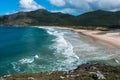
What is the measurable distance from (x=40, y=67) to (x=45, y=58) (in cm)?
788

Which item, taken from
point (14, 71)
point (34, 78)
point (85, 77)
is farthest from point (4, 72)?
point (85, 77)

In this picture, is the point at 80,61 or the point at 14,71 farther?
the point at 80,61

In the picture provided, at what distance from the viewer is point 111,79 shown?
21609 millimetres

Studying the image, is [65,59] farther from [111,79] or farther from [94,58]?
[111,79]

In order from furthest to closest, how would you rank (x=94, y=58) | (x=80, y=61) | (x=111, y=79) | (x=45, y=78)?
(x=94, y=58) → (x=80, y=61) → (x=45, y=78) → (x=111, y=79)

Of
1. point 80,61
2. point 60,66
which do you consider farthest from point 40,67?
point 80,61

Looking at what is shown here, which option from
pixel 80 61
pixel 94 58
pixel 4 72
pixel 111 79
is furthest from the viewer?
pixel 94 58

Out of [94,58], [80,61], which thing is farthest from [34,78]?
[94,58]

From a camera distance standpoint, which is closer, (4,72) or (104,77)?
(104,77)

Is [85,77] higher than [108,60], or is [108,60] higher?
[85,77]

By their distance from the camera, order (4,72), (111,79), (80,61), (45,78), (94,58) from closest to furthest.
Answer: (111,79)
(45,78)
(4,72)
(80,61)
(94,58)

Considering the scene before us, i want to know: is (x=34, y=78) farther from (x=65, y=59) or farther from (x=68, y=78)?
(x=65, y=59)

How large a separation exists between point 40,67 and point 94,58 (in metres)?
10.4

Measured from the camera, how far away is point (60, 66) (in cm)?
3803
